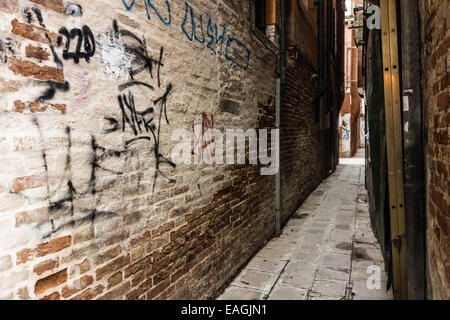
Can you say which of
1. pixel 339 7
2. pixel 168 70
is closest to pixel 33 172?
pixel 168 70

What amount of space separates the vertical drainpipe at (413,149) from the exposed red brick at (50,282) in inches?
101

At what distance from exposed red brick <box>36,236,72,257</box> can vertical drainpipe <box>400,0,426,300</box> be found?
2.53 meters

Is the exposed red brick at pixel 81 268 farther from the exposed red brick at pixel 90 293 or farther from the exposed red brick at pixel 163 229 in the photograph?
the exposed red brick at pixel 163 229

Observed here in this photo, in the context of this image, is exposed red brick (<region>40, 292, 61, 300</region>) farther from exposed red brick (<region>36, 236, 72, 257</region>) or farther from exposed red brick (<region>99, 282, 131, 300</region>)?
exposed red brick (<region>99, 282, 131, 300</region>)

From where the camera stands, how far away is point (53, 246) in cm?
168

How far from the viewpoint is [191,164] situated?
295 centimetres

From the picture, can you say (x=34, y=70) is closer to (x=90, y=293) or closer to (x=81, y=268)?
(x=81, y=268)

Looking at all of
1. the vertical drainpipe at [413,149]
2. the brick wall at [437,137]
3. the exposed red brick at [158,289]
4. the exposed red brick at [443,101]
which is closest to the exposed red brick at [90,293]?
the exposed red brick at [158,289]

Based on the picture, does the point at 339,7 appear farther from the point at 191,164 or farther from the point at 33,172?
the point at 33,172

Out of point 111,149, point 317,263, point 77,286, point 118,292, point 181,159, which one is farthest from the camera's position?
point 317,263

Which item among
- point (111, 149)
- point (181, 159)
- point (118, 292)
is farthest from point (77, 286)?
point (181, 159)

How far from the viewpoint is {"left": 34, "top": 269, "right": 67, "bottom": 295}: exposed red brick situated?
1.61 meters

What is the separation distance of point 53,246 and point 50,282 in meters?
0.18

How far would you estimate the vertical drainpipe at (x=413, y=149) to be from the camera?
2.59 metres
